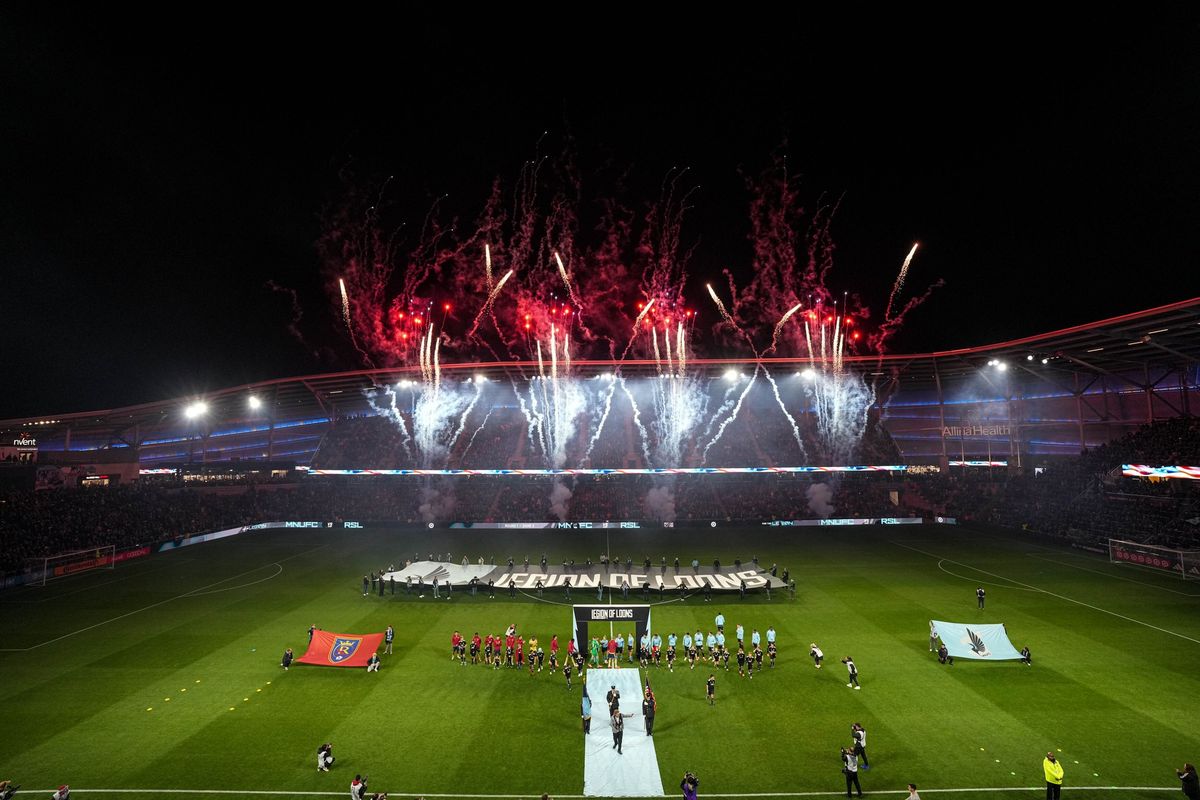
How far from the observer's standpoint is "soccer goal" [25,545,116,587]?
1312 inches

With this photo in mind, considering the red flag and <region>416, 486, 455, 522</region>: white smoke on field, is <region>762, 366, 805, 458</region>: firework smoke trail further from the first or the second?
the red flag

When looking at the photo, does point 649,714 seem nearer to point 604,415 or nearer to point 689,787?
point 689,787

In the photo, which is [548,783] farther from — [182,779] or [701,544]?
[701,544]

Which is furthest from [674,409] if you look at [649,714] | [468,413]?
[649,714]

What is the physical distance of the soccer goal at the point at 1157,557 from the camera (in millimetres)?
30875

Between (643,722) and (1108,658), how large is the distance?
17808mm

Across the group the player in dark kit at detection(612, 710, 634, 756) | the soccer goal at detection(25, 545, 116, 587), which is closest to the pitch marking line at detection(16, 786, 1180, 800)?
the player in dark kit at detection(612, 710, 634, 756)

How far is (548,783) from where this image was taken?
13.5 metres


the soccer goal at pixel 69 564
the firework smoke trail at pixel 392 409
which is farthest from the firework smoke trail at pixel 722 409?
the soccer goal at pixel 69 564

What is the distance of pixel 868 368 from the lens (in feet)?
185

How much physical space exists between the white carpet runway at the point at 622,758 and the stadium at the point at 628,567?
0.10m

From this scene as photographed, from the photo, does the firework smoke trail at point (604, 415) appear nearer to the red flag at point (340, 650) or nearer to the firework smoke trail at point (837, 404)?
the firework smoke trail at point (837, 404)

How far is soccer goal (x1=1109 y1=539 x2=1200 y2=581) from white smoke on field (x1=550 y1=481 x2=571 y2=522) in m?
40.9

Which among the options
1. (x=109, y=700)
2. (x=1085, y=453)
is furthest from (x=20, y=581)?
(x=1085, y=453)
